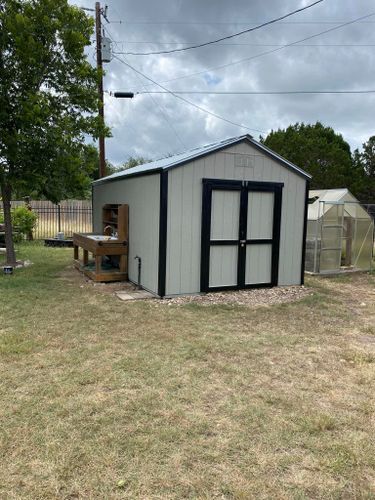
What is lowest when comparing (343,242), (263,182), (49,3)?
(343,242)

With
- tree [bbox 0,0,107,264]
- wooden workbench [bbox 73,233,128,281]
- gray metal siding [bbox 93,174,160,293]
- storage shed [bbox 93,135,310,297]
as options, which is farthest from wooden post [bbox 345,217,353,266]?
tree [bbox 0,0,107,264]

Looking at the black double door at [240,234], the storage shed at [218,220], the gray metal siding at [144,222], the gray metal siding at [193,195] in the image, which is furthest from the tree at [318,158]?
the gray metal siding at [144,222]

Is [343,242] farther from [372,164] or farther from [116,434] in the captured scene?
[372,164]

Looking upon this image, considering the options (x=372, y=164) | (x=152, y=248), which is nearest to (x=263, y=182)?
(x=152, y=248)

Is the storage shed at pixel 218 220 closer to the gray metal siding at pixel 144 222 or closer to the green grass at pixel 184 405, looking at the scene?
the gray metal siding at pixel 144 222

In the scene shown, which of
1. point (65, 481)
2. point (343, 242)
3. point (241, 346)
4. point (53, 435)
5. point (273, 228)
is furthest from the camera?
point (343, 242)

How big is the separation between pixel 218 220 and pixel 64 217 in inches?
486

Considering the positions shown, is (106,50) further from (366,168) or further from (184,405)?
(366,168)

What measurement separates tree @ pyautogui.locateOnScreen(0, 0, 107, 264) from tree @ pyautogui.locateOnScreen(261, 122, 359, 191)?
14284 mm

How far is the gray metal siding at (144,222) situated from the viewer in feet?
21.5

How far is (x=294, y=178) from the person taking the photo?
7.50m

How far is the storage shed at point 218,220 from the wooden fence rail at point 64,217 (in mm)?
10226

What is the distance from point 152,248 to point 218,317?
5.99ft

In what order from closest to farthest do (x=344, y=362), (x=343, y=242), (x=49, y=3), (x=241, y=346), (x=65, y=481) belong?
(x=65, y=481)
(x=344, y=362)
(x=241, y=346)
(x=49, y=3)
(x=343, y=242)
